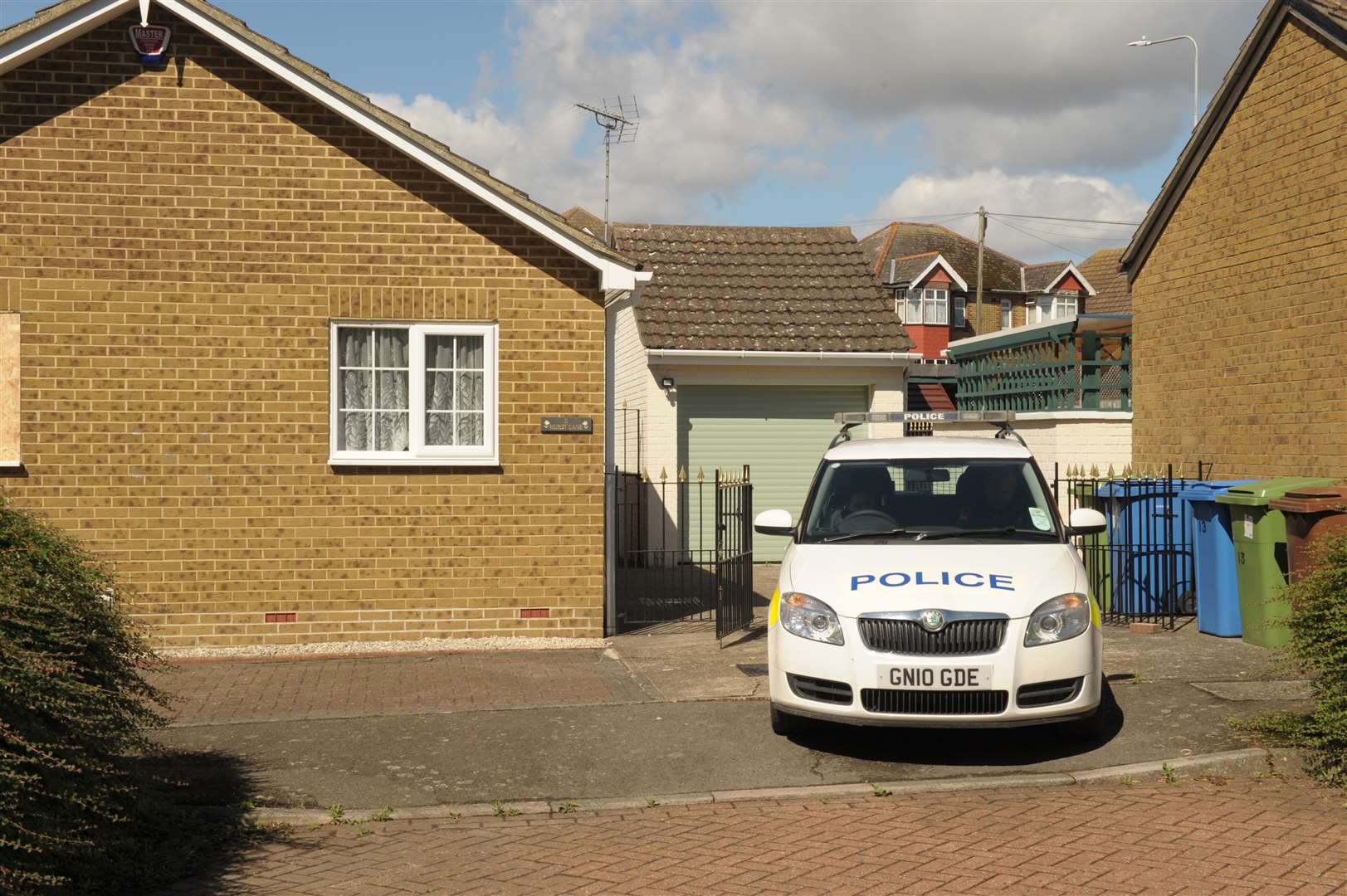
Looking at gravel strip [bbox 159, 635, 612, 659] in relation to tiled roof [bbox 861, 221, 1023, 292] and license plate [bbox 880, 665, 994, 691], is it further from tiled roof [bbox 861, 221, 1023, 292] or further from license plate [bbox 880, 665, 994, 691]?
tiled roof [bbox 861, 221, 1023, 292]

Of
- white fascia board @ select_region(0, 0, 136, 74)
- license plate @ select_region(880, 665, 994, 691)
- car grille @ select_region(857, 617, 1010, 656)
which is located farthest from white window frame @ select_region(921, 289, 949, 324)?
license plate @ select_region(880, 665, 994, 691)

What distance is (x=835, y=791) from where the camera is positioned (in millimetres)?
7109

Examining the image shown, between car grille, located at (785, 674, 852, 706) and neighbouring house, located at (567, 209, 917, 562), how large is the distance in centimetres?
1036

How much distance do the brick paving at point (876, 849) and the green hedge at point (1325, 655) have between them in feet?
0.80

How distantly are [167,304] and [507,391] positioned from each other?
2890 millimetres

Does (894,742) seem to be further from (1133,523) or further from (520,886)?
(1133,523)

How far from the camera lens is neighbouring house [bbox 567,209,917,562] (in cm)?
1842

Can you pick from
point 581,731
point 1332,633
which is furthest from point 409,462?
point 1332,633

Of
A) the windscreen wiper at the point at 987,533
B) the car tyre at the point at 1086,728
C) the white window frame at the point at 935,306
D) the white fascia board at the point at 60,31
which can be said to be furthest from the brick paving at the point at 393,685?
the white window frame at the point at 935,306

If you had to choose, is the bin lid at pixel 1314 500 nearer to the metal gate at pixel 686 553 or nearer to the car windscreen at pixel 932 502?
A: the car windscreen at pixel 932 502

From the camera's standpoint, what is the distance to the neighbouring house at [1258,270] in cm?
1280

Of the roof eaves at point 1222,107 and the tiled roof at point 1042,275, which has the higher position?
the tiled roof at point 1042,275

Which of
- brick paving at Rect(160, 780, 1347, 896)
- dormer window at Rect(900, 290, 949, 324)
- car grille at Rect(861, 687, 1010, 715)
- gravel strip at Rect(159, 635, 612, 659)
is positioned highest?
dormer window at Rect(900, 290, 949, 324)

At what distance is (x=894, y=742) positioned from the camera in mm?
8117
